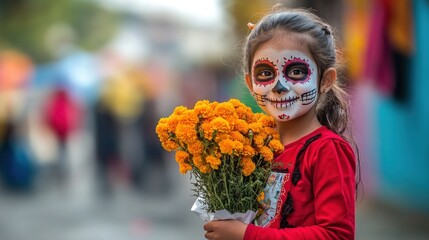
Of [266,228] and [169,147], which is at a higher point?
[169,147]

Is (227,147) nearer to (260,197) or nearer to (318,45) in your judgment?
(260,197)

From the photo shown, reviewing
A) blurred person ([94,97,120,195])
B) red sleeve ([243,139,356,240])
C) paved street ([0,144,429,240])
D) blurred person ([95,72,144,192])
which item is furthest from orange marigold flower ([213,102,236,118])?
blurred person ([94,97,120,195])

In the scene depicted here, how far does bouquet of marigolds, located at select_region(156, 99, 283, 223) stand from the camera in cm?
292

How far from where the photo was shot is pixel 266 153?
9.78ft

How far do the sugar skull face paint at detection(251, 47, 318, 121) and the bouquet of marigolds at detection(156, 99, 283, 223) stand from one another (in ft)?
0.34

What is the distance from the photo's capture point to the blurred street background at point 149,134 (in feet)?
31.7

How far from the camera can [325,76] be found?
3.08 meters

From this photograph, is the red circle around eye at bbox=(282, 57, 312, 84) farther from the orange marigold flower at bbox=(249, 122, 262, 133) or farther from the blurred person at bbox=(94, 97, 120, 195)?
the blurred person at bbox=(94, 97, 120, 195)

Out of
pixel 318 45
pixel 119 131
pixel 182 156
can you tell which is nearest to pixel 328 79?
pixel 318 45

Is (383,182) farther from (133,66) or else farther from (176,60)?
(176,60)

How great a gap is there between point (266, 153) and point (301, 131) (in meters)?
0.17

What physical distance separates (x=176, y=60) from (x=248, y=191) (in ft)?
105

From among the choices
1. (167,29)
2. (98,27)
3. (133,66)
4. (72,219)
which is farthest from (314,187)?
(98,27)

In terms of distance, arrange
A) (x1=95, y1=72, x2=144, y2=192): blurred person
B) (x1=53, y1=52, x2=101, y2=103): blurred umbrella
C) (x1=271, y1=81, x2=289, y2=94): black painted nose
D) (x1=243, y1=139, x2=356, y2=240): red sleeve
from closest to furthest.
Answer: (x1=243, y1=139, x2=356, y2=240): red sleeve → (x1=271, y1=81, x2=289, y2=94): black painted nose → (x1=95, y1=72, x2=144, y2=192): blurred person → (x1=53, y1=52, x2=101, y2=103): blurred umbrella
